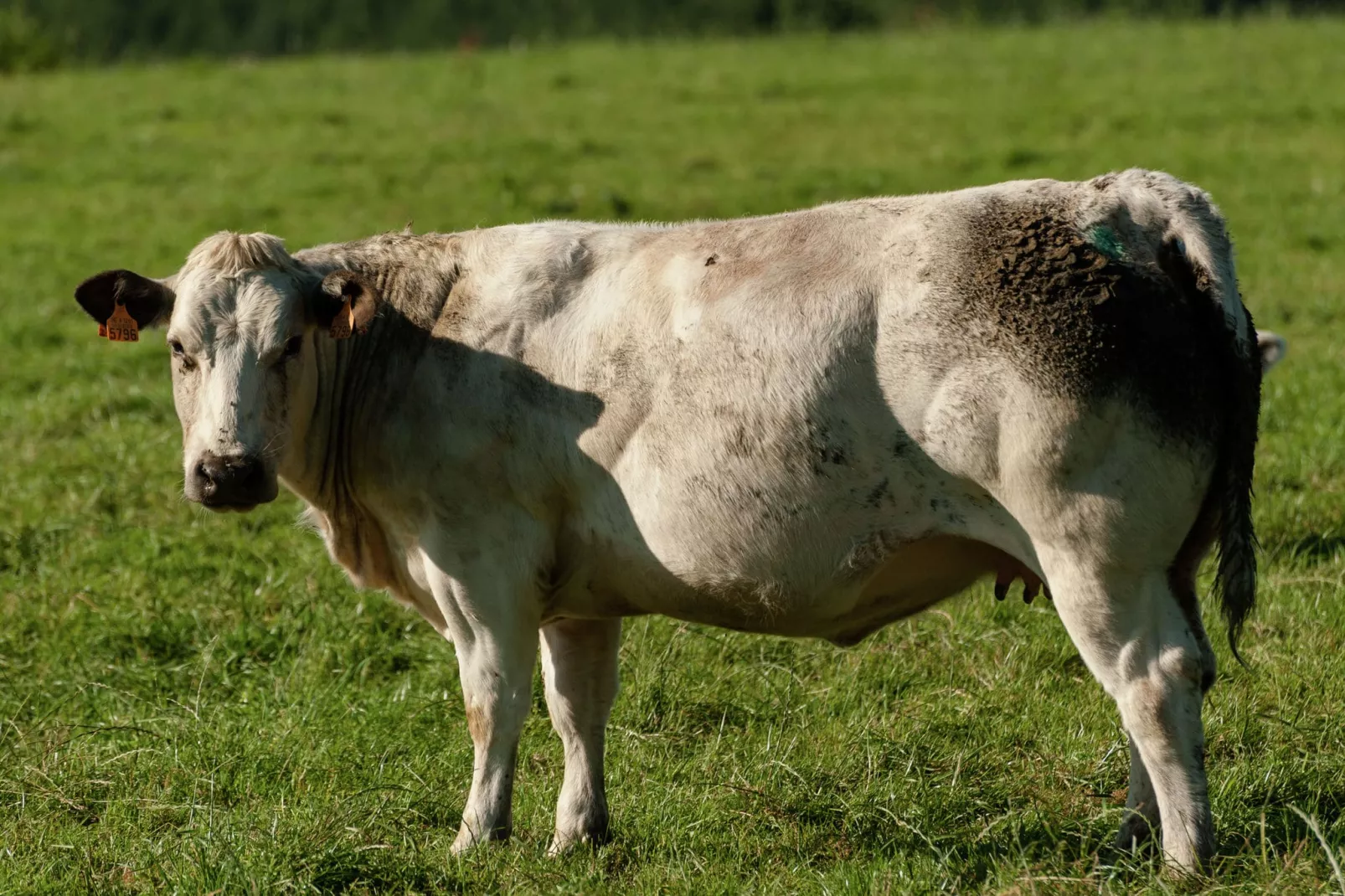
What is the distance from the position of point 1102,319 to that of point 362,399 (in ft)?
8.16

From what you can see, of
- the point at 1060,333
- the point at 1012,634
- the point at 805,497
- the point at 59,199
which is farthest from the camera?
the point at 59,199

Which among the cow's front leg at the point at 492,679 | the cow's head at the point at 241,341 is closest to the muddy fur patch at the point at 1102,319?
the cow's front leg at the point at 492,679

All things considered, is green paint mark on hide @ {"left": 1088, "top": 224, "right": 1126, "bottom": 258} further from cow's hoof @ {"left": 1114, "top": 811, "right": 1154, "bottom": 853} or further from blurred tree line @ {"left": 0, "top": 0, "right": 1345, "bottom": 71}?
blurred tree line @ {"left": 0, "top": 0, "right": 1345, "bottom": 71}

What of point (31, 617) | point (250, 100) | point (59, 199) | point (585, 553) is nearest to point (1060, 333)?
point (585, 553)

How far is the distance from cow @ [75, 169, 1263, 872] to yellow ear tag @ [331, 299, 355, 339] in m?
0.01

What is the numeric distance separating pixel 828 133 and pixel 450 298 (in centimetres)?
1488

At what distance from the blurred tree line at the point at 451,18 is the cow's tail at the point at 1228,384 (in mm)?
26277

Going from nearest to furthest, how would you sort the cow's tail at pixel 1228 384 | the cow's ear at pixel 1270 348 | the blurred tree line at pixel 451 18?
the cow's tail at pixel 1228 384 < the cow's ear at pixel 1270 348 < the blurred tree line at pixel 451 18

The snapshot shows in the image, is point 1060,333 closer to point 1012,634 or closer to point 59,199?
point 1012,634

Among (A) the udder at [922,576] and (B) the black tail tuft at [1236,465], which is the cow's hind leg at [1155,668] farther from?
(A) the udder at [922,576]

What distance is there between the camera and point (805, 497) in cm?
505

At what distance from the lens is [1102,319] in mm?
4719

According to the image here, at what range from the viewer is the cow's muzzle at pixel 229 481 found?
5.24 metres

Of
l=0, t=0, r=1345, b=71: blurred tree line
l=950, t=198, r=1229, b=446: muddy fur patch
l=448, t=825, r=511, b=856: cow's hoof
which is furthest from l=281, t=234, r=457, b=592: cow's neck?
l=0, t=0, r=1345, b=71: blurred tree line
